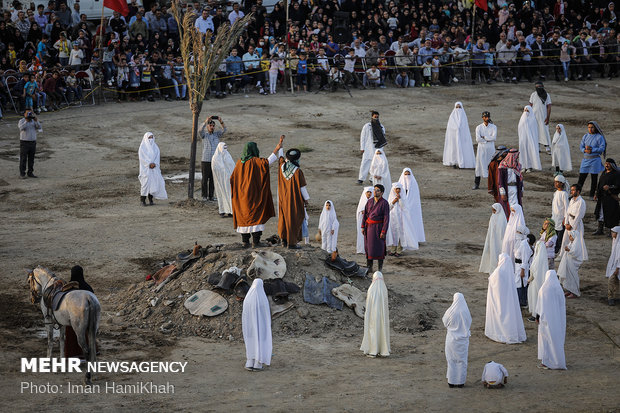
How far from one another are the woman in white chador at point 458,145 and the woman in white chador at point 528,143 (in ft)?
3.57

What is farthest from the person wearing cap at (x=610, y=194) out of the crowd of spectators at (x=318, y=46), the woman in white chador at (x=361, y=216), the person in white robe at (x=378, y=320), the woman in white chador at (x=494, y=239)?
the crowd of spectators at (x=318, y=46)

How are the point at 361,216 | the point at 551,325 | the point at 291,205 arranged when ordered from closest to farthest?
the point at 551,325, the point at 291,205, the point at 361,216

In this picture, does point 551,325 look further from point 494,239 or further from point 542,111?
point 542,111

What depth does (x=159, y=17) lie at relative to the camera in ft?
92.9

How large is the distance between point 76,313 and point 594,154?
38.7 ft

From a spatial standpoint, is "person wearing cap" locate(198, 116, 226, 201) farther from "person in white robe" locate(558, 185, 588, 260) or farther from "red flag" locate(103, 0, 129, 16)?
"red flag" locate(103, 0, 129, 16)

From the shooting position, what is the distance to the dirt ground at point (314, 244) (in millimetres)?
10547

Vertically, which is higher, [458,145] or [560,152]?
[458,145]

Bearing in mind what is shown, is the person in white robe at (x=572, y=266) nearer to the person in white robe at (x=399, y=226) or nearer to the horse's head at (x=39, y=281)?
the person in white robe at (x=399, y=226)

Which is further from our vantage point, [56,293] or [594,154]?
[594,154]

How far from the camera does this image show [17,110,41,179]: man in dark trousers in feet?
66.8

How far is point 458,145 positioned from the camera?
2195cm

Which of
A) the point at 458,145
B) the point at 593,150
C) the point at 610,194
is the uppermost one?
the point at 593,150

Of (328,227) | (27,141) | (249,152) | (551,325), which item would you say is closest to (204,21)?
(27,141)
